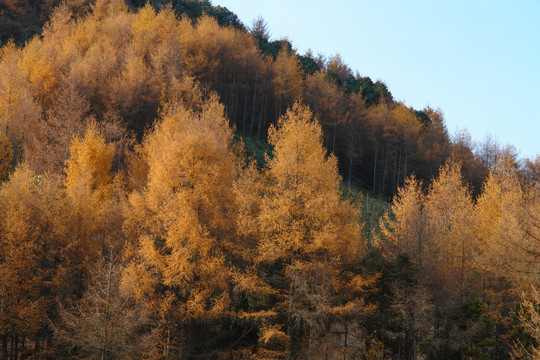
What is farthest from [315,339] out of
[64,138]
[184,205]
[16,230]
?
[64,138]

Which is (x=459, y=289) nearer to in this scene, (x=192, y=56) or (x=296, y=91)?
(x=192, y=56)

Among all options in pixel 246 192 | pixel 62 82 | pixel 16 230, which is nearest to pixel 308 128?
pixel 246 192

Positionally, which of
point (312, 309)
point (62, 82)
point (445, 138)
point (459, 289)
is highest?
point (445, 138)

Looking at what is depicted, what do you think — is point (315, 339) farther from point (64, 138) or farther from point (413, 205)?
point (64, 138)

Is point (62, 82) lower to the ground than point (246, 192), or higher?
higher

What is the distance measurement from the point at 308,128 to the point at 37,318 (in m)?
15.1

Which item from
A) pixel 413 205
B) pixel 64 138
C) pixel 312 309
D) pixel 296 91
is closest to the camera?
pixel 312 309

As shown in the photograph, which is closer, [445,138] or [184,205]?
[184,205]

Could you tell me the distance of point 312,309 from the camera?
18.1 meters

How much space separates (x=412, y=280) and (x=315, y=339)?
5.91 metres

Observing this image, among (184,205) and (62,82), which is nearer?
(184,205)

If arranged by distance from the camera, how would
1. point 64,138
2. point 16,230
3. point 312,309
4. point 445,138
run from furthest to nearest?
point 445,138
point 64,138
point 16,230
point 312,309

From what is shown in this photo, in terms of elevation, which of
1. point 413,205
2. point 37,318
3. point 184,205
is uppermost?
point 413,205

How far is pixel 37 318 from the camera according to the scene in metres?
19.3
